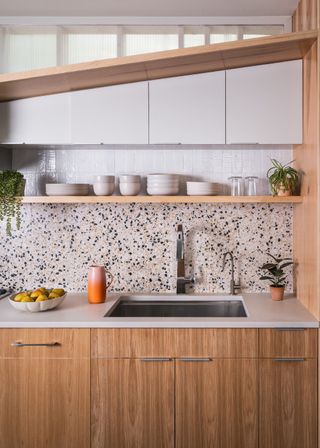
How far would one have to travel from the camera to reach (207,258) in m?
2.94

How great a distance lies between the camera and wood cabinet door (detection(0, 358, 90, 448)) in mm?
2283

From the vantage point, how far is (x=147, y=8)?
106 inches

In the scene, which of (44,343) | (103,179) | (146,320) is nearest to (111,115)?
(103,179)

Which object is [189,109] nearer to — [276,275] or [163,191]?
[163,191]

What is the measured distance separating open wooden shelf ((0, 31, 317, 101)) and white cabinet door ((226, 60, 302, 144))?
7 centimetres

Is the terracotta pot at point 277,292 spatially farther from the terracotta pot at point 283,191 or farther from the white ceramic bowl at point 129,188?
the white ceramic bowl at point 129,188

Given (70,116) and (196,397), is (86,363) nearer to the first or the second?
(196,397)

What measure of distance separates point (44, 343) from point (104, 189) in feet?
3.20

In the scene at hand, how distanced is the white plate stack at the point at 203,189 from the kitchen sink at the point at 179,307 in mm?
691

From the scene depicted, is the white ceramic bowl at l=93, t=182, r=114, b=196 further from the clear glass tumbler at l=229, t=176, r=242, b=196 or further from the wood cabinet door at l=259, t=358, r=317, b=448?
the wood cabinet door at l=259, t=358, r=317, b=448

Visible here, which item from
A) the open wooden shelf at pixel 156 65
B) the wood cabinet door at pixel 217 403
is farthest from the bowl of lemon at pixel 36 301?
the open wooden shelf at pixel 156 65

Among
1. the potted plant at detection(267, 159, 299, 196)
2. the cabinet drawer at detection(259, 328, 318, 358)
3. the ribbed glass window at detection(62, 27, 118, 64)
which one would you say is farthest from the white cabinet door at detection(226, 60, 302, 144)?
the cabinet drawer at detection(259, 328, 318, 358)

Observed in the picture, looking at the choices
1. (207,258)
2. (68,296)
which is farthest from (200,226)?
(68,296)

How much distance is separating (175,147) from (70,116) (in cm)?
71
